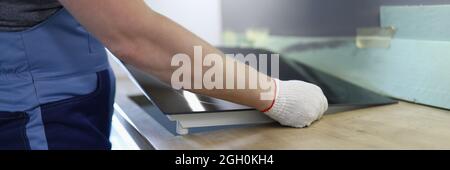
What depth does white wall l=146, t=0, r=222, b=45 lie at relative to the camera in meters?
1.57

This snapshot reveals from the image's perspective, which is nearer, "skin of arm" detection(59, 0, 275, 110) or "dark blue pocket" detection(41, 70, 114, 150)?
"skin of arm" detection(59, 0, 275, 110)

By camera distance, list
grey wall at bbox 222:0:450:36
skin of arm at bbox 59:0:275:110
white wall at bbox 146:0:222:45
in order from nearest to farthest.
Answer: skin of arm at bbox 59:0:275:110, grey wall at bbox 222:0:450:36, white wall at bbox 146:0:222:45

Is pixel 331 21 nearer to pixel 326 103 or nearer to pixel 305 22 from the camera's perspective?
pixel 305 22

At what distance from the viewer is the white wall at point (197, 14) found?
1.57 meters

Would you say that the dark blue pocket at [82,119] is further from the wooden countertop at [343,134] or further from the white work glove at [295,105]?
the white work glove at [295,105]

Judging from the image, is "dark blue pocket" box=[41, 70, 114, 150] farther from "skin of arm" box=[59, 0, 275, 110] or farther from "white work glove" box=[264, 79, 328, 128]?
"white work glove" box=[264, 79, 328, 128]

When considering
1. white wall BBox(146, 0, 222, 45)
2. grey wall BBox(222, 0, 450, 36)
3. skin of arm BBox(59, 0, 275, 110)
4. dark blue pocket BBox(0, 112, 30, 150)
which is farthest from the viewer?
white wall BBox(146, 0, 222, 45)

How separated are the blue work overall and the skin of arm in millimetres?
162

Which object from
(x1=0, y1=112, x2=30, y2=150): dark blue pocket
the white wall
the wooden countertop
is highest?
the white wall

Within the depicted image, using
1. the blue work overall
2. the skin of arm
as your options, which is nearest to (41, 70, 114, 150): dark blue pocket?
the blue work overall

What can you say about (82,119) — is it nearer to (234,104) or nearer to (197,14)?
(234,104)
